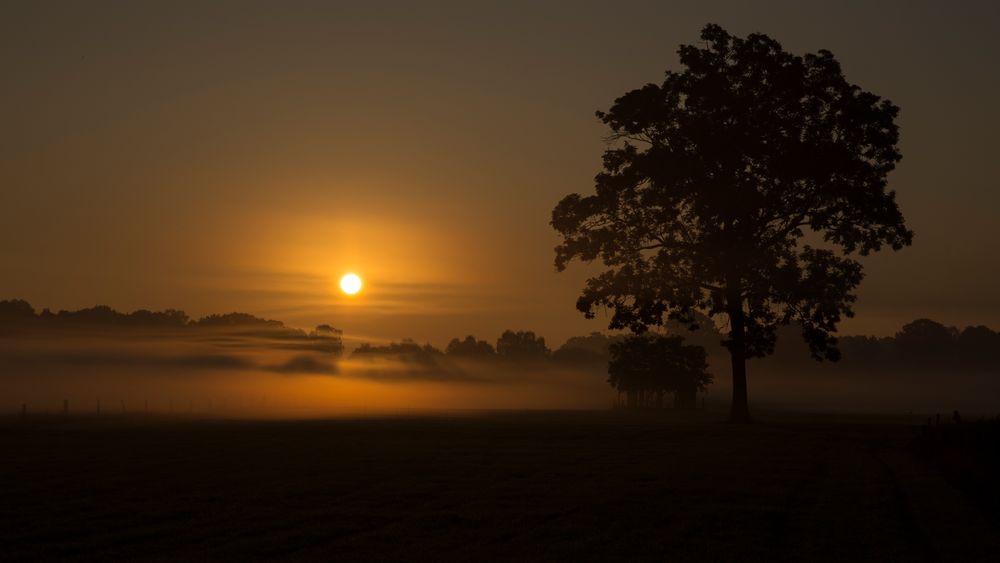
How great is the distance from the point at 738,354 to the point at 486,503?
42386 millimetres

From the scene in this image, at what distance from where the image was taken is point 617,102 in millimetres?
67688

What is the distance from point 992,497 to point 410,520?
1539 centimetres

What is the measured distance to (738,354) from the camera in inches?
2638

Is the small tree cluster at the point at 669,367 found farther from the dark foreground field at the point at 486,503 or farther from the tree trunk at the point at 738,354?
the dark foreground field at the point at 486,503

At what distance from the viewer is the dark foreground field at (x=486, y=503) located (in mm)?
21266

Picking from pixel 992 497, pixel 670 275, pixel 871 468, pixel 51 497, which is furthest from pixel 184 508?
pixel 670 275

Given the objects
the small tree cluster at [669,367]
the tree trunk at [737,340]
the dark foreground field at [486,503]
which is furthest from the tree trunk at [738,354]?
the small tree cluster at [669,367]

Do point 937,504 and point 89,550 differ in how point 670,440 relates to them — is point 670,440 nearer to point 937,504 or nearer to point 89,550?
point 937,504

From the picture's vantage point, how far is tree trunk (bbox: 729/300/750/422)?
219ft

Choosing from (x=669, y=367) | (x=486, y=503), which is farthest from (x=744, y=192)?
(x=669, y=367)

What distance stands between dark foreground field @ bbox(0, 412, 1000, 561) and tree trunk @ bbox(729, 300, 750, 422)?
64.1 ft

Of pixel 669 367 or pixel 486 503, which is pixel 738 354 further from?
pixel 669 367

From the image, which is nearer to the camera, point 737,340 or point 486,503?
point 486,503

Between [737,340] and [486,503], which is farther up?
[737,340]
